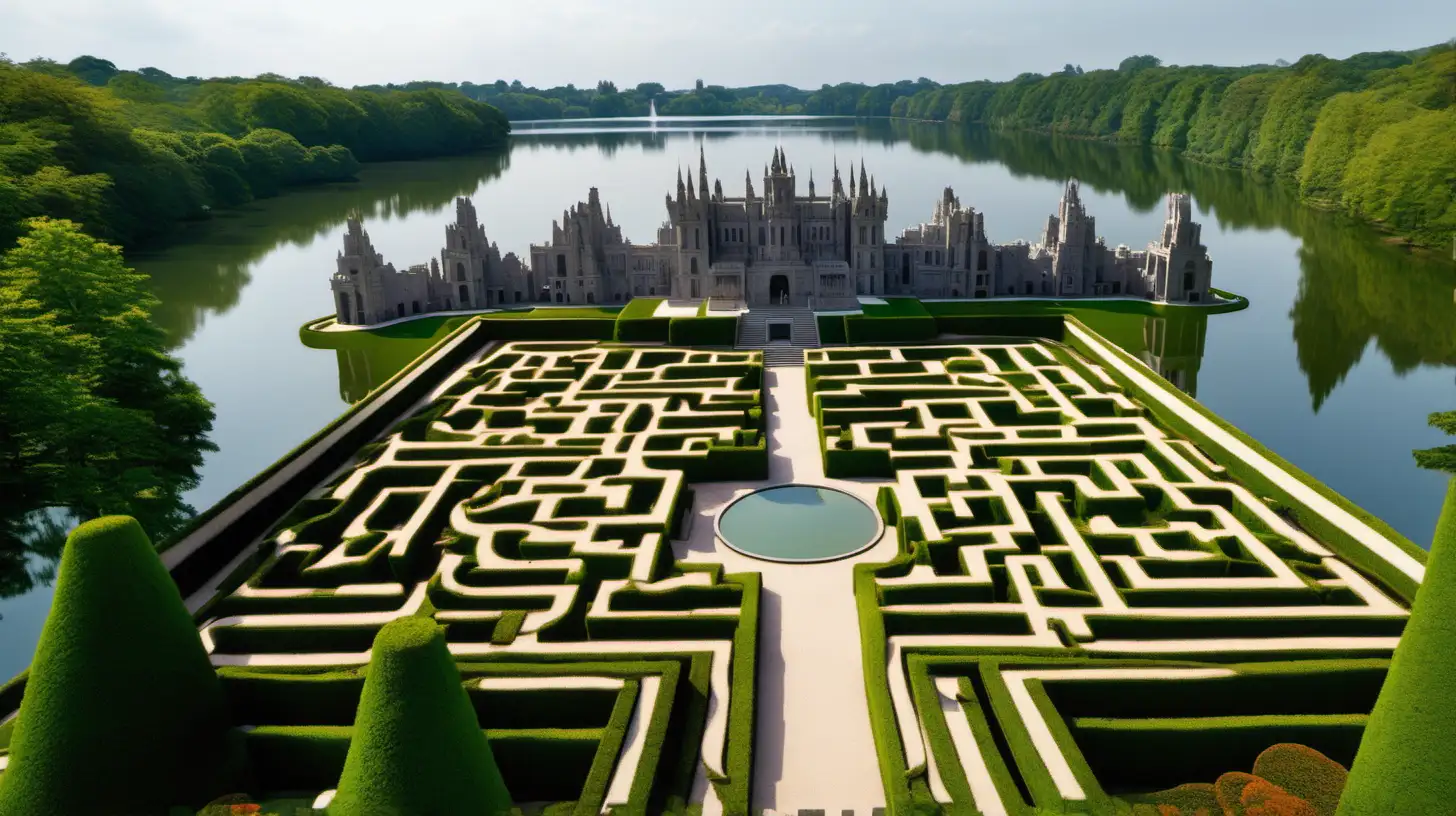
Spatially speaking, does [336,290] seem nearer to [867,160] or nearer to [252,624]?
[252,624]

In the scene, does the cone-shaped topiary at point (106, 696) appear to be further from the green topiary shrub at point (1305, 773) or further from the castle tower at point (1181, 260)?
the castle tower at point (1181, 260)

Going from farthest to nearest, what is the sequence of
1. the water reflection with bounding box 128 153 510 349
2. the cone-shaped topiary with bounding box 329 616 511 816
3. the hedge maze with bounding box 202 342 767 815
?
1. the water reflection with bounding box 128 153 510 349
2. the hedge maze with bounding box 202 342 767 815
3. the cone-shaped topiary with bounding box 329 616 511 816

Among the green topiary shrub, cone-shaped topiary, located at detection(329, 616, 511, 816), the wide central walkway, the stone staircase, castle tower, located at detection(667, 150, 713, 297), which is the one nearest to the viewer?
cone-shaped topiary, located at detection(329, 616, 511, 816)

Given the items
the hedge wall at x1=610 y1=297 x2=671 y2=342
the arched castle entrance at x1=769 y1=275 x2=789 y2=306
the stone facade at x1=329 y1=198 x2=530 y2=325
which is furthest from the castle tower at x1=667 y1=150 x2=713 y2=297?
the stone facade at x1=329 y1=198 x2=530 y2=325

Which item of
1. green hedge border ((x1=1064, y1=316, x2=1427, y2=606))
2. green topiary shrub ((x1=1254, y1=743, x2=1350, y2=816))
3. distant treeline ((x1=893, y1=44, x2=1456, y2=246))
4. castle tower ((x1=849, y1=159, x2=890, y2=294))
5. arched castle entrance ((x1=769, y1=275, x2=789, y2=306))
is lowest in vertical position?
green topiary shrub ((x1=1254, y1=743, x2=1350, y2=816))

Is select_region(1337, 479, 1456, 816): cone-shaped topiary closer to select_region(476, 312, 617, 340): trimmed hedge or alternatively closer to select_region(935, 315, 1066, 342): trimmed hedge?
select_region(935, 315, 1066, 342): trimmed hedge

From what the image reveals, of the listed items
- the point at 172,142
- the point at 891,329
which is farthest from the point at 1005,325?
the point at 172,142

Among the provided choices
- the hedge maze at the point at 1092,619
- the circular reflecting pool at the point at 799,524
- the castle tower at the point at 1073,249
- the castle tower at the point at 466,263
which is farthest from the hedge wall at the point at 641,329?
the castle tower at the point at 1073,249
